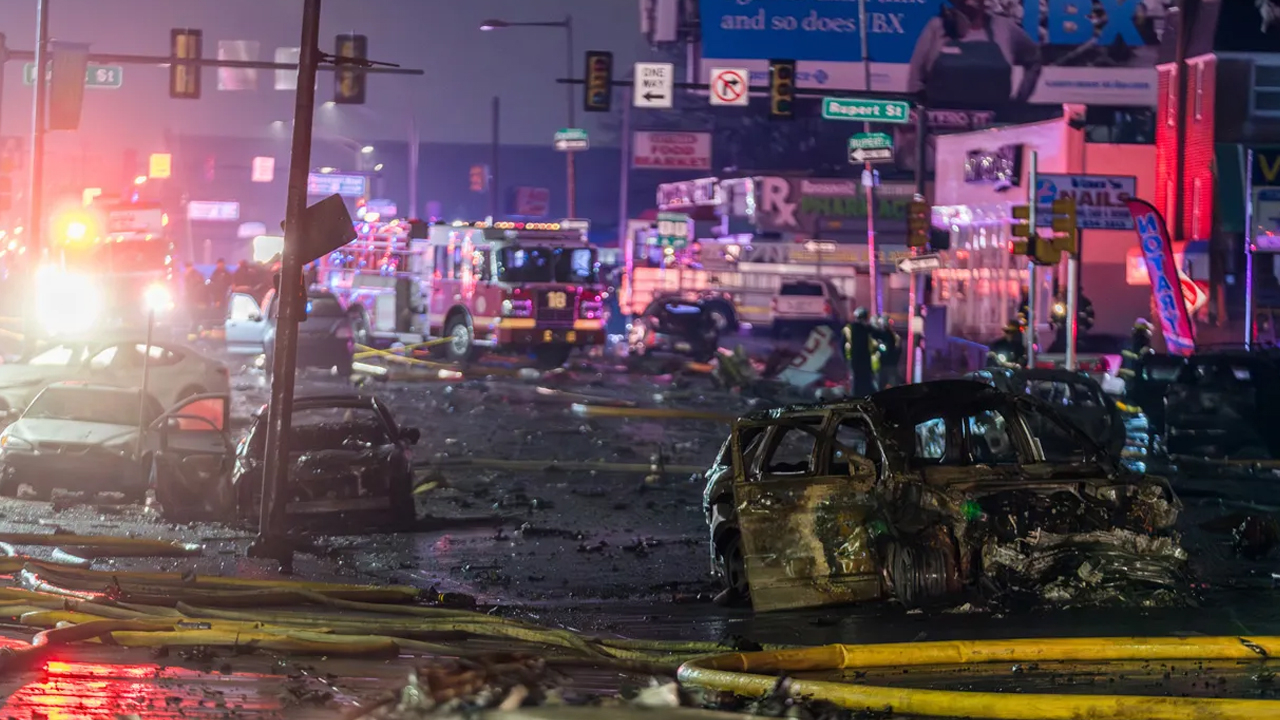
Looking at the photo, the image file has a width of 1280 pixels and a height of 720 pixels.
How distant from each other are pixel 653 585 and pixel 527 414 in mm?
15236

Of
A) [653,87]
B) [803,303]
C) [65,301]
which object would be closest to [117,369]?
[653,87]

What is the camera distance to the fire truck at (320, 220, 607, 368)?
36.0 meters

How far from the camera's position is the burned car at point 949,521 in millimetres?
9969

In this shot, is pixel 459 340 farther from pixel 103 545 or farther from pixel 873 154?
pixel 103 545

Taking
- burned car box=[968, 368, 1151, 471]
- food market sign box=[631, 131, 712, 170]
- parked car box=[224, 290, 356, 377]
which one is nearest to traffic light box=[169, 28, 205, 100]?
parked car box=[224, 290, 356, 377]

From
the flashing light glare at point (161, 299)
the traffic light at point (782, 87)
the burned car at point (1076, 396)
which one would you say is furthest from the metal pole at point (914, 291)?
the flashing light glare at point (161, 299)

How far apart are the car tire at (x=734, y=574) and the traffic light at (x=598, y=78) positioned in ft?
74.3

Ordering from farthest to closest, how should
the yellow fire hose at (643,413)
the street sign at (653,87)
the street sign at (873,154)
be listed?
the street sign at (653,87), the street sign at (873,154), the yellow fire hose at (643,413)

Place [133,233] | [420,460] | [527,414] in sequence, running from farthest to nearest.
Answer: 1. [133,233]
2. [527,414]
3. [420,460]

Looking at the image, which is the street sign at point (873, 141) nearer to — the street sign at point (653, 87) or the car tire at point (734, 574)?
the street sign at point (653, 87)

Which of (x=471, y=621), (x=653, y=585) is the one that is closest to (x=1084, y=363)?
(x=653, y=585)

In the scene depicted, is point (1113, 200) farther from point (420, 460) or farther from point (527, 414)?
point (420, 460)

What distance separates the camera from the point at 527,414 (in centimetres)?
2745

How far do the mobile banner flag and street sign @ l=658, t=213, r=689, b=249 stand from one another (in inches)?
1093
